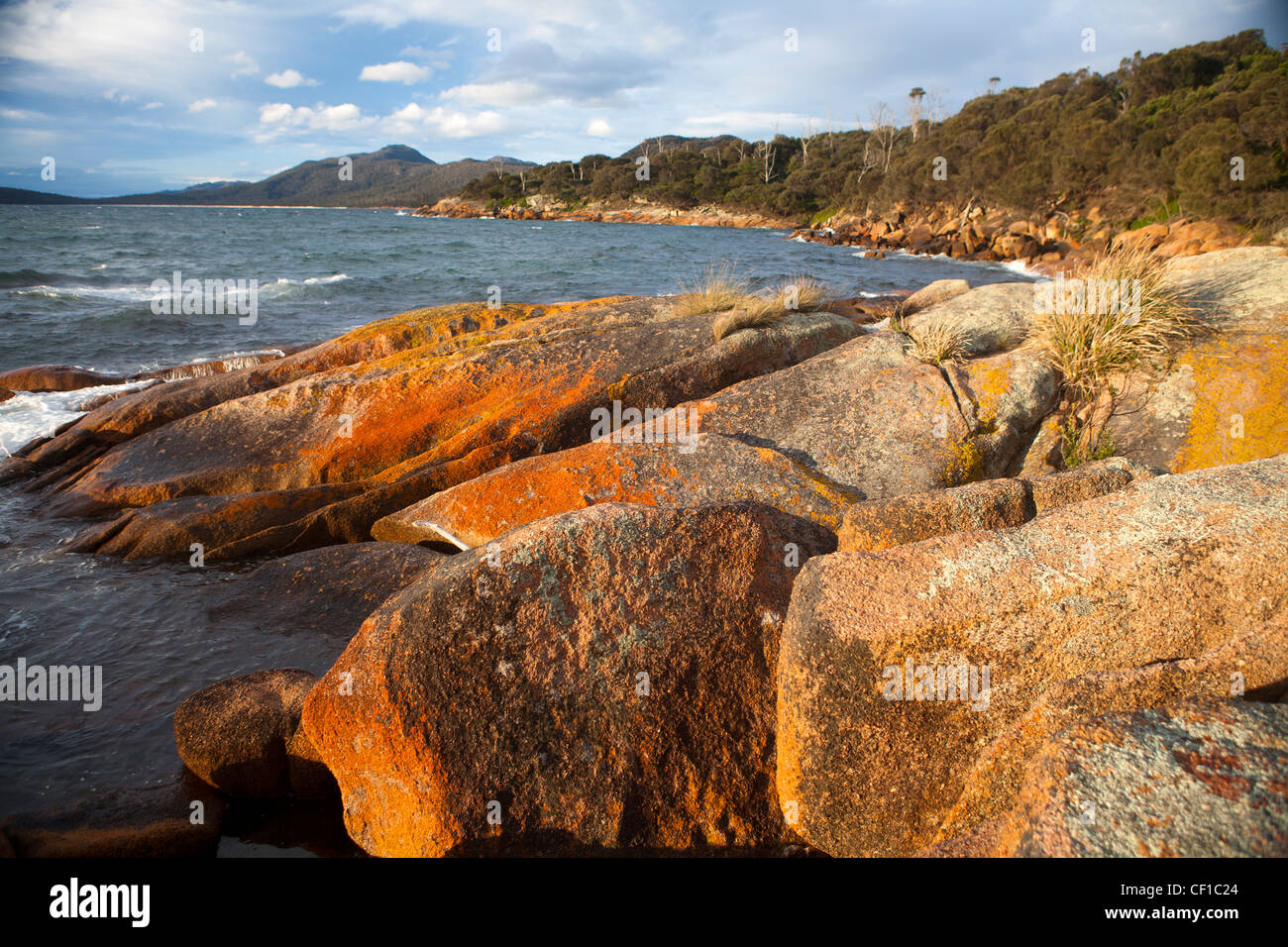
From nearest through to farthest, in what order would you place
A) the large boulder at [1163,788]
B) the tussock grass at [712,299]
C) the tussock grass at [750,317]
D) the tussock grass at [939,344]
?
1. the large boulder at [1163,788]
2. the tussock grass at [939,344]
3. the tussock grass at [750,317]
4. the tussock grass at [712,299]

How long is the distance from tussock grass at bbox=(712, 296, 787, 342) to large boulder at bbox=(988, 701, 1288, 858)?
5.53 meters

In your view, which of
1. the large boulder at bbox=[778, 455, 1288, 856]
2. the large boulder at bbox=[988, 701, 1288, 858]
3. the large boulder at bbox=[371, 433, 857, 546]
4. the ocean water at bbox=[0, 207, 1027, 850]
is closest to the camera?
the large boulder at bbox=[988, 701, 1288, 858]

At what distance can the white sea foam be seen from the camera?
8.73m

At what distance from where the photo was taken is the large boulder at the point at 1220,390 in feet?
16.4

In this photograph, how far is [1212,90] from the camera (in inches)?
1282

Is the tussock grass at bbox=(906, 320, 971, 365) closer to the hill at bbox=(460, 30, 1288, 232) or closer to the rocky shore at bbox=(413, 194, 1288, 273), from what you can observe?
the rocky shore at bbox=(413, 194, 1288, 273)

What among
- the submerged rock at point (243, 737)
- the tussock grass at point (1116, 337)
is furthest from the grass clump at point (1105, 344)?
the submerged rock at point (243, 737)

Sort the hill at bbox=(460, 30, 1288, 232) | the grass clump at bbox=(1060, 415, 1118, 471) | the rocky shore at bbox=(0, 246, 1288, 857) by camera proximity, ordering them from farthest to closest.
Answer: the hill at bbox=(460, 30, 1288, 232) → the grass clump at bbox=(1060, 415, 1118, 471) → the rocky shore at bbox=(0, 246, 1288, 857)

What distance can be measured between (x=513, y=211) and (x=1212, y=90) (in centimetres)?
9059

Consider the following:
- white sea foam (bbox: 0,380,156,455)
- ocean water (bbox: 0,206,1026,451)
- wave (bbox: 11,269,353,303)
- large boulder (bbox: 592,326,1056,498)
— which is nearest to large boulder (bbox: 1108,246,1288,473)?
large boulder (bbox: 592,326,1056,498)

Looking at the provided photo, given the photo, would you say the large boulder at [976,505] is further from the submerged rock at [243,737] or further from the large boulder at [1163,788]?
the submerged rock at [243,737]

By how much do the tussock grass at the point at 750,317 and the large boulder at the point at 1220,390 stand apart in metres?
3.31

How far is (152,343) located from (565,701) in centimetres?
1763
